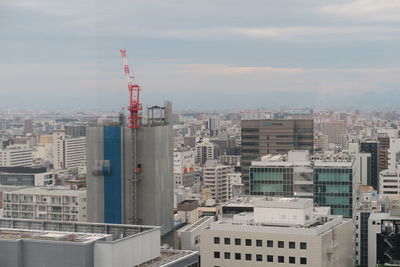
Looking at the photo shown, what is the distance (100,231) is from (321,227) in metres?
3.28

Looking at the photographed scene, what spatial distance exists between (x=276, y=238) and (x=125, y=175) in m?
3.21

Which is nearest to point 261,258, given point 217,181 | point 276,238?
point 276,238

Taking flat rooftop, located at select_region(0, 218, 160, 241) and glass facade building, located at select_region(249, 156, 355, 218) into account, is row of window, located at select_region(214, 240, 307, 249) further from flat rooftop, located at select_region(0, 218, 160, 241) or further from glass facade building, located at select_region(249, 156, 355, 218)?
glass facade building, located at select_region(249, 156, 355, 218)

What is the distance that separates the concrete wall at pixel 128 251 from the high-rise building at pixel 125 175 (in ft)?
16.7

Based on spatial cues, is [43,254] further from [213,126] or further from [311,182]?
[213,126]

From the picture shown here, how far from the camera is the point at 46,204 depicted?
15.6 m

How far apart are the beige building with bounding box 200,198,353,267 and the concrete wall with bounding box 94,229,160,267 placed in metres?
3.00

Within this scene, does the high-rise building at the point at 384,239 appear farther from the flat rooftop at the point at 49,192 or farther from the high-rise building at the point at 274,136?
the high-rise building at the point at 274,136

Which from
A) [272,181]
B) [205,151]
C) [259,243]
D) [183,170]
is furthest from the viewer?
[205,151]

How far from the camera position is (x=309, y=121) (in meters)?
25.5

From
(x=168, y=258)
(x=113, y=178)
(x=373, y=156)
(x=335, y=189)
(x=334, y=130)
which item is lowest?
(x=373, y=156)

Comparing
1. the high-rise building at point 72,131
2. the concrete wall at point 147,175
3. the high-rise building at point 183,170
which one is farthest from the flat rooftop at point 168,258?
the high-rise building at point 72,131

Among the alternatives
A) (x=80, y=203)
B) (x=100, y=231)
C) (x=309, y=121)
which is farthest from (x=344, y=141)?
(x=100, y=231)

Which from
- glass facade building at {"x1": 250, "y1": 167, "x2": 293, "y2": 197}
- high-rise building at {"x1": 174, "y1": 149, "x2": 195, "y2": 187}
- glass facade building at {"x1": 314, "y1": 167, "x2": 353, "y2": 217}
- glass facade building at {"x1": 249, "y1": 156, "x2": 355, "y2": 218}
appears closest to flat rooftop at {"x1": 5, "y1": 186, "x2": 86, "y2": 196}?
glass facade building at {"x1": 250, "y1": 167, "x2": 293, "y2": 197}
